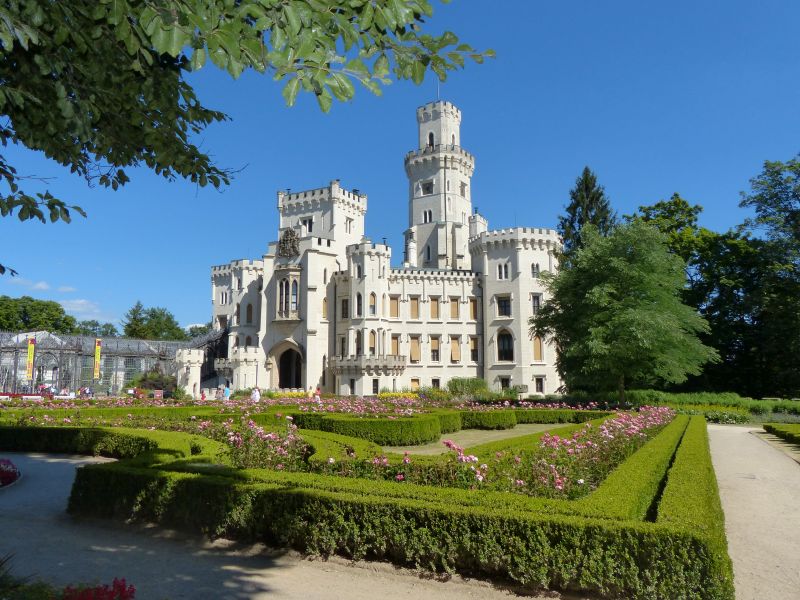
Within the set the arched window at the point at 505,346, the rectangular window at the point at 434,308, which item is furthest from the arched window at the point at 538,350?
the rectangular window at the point at 434,308

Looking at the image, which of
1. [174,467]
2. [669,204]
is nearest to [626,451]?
[174,467]

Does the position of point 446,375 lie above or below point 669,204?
below

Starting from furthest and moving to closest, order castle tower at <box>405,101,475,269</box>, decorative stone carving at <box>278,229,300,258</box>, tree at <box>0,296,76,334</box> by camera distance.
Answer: tree at <box>0,296,76,334</box>, castle tower at <box>405,101,475,269</box>, decorative stone carving at <box>278,229,300,258</box>

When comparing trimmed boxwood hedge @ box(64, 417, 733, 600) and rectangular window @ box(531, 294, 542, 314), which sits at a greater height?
rectangular window @ box(531, 294, 542, 314)

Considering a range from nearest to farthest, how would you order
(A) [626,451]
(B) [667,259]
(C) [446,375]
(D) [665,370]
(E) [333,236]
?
(A) [626,451] < (D) [665,370] < (B) [667,259] < (C) [446,375] < (E) [333,236]

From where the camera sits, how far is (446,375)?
48625 millimetres

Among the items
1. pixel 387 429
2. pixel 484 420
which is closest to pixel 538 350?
pixel 484 420

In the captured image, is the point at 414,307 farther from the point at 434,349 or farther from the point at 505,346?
the point at 505,346

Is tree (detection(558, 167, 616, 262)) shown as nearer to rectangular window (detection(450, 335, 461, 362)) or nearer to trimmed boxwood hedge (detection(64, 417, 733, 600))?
rectangular window (detection(450, 335, 461, 362))

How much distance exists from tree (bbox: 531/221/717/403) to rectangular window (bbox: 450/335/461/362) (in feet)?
60.2

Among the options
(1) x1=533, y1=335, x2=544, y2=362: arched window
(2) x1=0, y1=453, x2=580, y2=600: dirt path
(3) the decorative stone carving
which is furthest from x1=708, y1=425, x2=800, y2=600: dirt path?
(3) the decorative stone carving

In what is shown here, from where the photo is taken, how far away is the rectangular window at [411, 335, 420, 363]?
48812mm

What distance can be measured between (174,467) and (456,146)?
171ft

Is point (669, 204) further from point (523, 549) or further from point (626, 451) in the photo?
point (523, 549)
